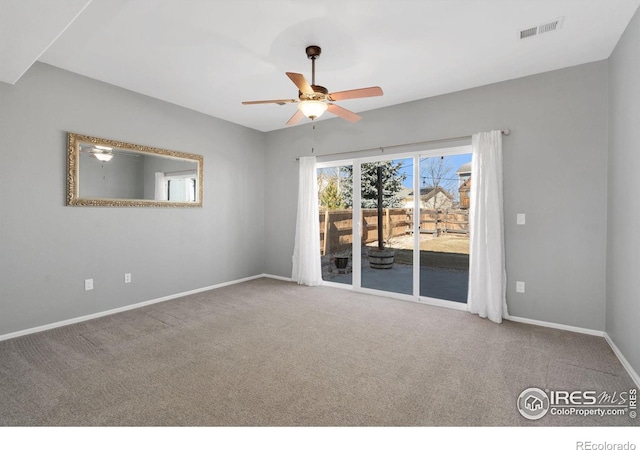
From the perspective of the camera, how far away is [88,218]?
3.43 meters

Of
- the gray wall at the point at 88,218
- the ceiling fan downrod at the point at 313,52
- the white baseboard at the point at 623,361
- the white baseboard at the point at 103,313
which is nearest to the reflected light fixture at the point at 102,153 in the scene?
the gray wall at the point at 88,218

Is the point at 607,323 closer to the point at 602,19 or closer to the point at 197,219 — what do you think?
the point at 602,19

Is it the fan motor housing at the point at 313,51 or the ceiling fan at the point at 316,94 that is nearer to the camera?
the ceiling fan at the point at 316,94

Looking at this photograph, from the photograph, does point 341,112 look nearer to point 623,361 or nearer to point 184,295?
point 623,361

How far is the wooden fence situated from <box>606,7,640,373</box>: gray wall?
142cm

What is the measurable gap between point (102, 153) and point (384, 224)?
379 centimetres

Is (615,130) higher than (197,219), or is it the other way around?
(615,130)

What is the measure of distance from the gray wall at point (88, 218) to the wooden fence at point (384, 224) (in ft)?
5.54

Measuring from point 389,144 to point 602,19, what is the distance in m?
2.33

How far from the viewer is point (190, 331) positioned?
3.11 meters

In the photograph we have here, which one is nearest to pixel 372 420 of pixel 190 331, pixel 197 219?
pixel 190 331

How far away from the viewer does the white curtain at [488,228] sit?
3.39 meters

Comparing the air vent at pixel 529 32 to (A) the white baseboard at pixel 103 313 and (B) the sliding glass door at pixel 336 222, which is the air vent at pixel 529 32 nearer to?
(B) the sliding glass door at pixel 336 222

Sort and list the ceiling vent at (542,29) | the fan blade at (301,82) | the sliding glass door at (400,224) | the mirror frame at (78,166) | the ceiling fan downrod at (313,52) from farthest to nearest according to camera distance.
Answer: the sliding glass door at (400,224) < the mirror frame at (78,166) < the ceiling fan downrod at (313,52) < the ceiling vent at (542,29) < the fan blade at (301,82)
